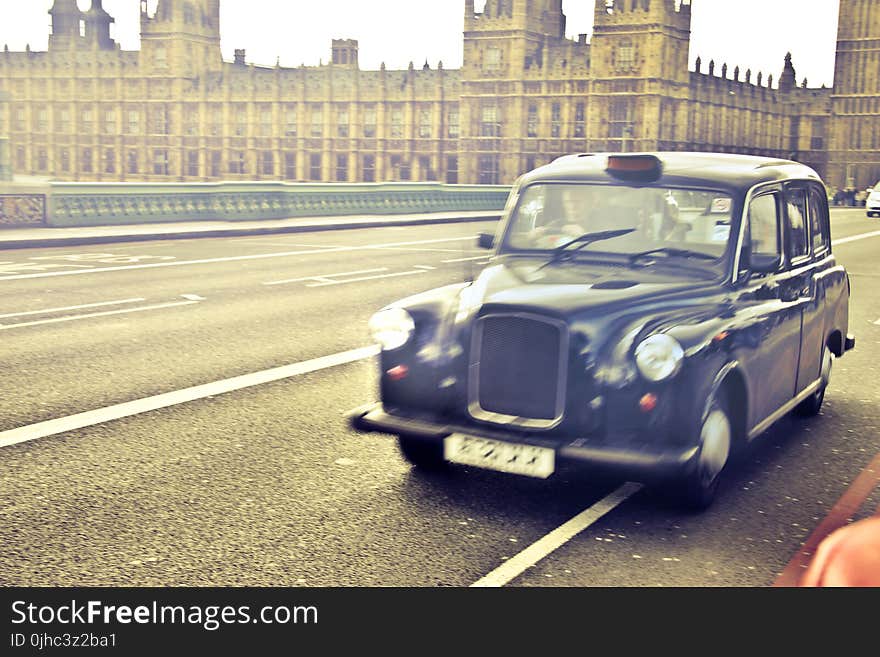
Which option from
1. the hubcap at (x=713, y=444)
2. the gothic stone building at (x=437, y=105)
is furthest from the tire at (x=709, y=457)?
the gothic stone building at (x=437, y=105)

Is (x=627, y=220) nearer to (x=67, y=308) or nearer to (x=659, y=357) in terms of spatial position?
(x=659, y=357)

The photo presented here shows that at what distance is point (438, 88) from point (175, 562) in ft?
287

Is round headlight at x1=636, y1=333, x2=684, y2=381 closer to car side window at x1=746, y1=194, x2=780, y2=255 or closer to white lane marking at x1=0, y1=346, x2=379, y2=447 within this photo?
car side window at x1=746, y1=194, x2=780, y2=255

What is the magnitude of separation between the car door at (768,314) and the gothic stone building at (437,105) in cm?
7630

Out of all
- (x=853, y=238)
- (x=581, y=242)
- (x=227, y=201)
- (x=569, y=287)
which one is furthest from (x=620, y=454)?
(x=853, y=238)

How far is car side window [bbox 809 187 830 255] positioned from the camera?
694 centimetres

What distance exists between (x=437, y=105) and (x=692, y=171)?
84.8m

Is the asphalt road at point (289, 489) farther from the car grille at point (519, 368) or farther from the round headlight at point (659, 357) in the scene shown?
the round headlight at point (659, 357)

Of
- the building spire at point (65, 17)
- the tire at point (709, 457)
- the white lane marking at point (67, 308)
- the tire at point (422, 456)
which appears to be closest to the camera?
the tire at point (709, 457)

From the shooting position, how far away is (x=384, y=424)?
540cm

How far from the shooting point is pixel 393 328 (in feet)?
18.1

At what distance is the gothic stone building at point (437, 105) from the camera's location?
82625 millimetres

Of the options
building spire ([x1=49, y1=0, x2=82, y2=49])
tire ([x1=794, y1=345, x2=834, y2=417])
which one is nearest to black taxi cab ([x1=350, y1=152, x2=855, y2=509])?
tire ([x1=794, y1=345, x2=834, y2=417])

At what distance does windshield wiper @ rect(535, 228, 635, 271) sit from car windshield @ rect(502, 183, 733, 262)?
0.04ft
